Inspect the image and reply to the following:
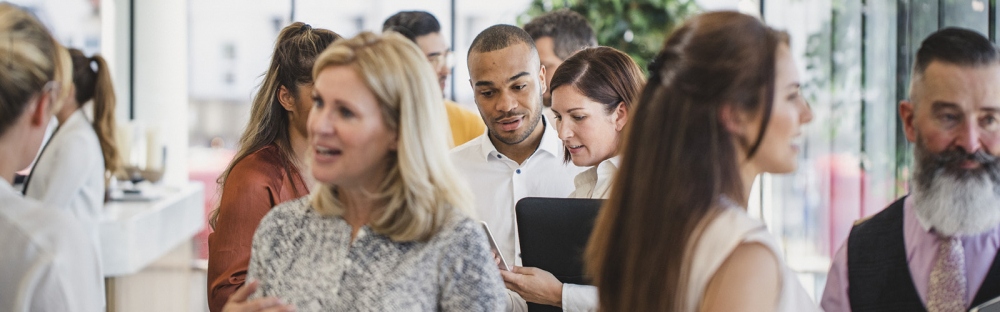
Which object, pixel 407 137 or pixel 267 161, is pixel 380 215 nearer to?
pixel 407 137

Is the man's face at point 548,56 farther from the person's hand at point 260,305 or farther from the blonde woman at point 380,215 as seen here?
the person's hand at point 260,305

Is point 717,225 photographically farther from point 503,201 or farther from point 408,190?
point 503,201

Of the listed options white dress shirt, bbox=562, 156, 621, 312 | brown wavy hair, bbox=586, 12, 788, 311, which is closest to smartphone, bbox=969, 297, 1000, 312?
brown wavy hair, bbox=586, 12, 788, 311

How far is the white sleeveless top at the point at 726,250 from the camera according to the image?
1004 millimetres

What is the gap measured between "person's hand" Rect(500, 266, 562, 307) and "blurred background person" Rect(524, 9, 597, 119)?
5.41ft

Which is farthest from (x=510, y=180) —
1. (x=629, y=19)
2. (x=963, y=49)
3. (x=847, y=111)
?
(x=629, y=19)

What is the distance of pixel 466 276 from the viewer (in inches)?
45.8

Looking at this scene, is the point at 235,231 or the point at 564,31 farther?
the point at 564,31

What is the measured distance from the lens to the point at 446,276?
117cm

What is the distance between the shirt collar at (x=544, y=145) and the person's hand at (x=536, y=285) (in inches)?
30.8

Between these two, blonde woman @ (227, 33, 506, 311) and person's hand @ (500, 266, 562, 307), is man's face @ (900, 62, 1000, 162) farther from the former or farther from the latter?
blonde woman @ (227, 33, 506, 311)

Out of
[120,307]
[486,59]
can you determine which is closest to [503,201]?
[486,59]

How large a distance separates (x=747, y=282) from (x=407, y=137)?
0.57 metres

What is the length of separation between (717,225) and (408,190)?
0.49m
